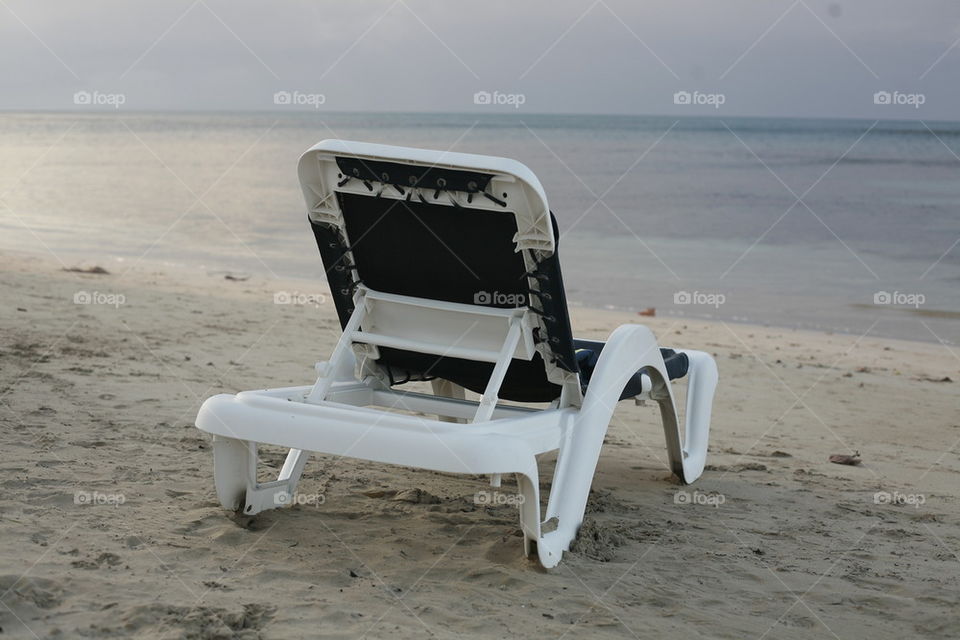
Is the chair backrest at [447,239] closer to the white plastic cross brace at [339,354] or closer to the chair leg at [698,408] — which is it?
the white plastic cross brace at [339,354]

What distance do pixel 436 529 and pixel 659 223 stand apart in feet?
54.3

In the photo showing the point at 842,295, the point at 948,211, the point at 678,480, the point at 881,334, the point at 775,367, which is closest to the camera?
the point at 678,480

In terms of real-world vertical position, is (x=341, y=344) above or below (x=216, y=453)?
above

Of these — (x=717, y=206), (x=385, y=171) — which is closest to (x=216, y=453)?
(x=385, y=171)

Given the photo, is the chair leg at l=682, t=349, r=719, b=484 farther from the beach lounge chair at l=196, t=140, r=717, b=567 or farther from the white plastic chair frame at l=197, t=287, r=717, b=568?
the beach lounge chair at l=196, t=140, r=717, b=567

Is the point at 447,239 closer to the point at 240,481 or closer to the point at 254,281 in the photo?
the point at 240,481

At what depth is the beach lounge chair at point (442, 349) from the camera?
356 cm

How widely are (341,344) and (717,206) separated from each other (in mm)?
19920

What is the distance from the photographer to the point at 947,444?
6.34m

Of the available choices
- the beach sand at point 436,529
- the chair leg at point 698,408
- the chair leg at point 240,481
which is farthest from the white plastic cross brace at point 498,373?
the chair leg at point 698,408

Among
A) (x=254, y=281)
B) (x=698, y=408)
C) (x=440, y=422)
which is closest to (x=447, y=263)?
→ (x=440, y=422)

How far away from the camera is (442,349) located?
4082mm

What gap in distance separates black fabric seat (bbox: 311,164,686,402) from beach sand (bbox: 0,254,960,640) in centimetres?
69

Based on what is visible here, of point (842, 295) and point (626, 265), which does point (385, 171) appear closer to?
point (842, 295)
